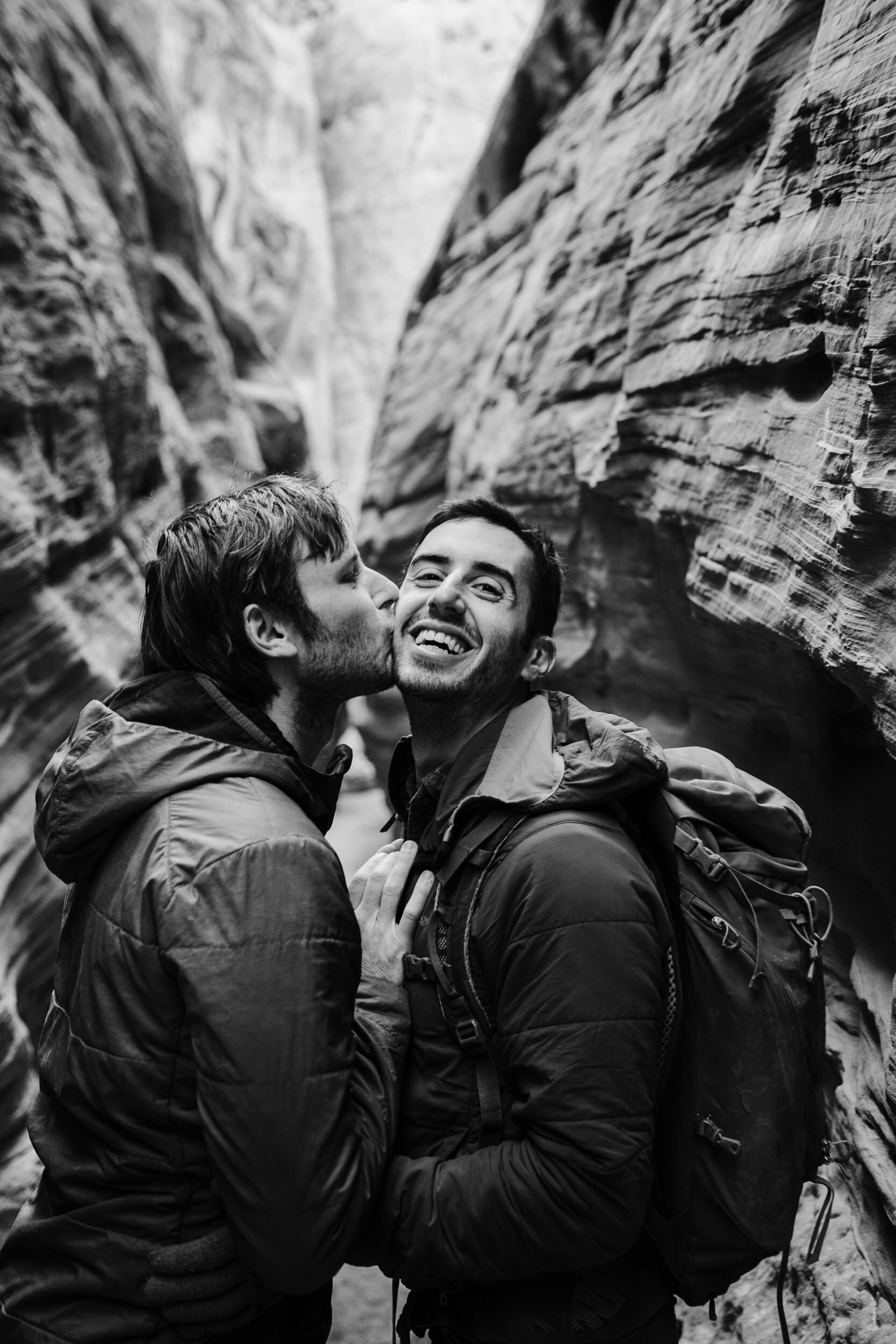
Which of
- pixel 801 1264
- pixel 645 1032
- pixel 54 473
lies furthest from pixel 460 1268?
pixel 54 473

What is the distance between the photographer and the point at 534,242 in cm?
770

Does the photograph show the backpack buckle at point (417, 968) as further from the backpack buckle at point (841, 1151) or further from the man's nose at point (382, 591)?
the backpack buckle at point (841, 1151)

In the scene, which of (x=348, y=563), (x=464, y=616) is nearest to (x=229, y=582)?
(x=348, y=563)

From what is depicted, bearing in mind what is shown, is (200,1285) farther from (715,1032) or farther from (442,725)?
(442,725)

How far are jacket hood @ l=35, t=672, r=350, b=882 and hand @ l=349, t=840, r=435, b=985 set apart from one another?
0.85 feet

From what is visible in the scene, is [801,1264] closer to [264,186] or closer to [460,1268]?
[460,1268]

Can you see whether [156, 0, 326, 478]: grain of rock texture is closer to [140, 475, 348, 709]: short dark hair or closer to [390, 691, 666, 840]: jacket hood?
[140, 475, 348, 709]: short dark hair

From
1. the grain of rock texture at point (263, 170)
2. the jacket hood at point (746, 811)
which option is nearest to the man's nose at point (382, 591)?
the jacket hood at point (746, 811)

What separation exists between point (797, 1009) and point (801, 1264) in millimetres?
1896

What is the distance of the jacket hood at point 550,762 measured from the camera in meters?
2.09

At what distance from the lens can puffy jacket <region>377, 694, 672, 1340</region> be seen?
73.2 inches

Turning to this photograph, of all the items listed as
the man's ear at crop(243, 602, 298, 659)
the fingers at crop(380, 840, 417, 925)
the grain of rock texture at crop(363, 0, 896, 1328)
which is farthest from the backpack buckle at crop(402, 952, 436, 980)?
the grain of rock texture at crop(363, 0, 896, 1328)

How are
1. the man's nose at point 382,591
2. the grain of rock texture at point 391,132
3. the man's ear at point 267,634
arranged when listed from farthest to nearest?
1. the grain of rock texture at point 391,132
2. the man's nose at point 382,591
3. the man's ear at point 267,634

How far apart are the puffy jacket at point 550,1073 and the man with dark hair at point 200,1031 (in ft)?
0.47
